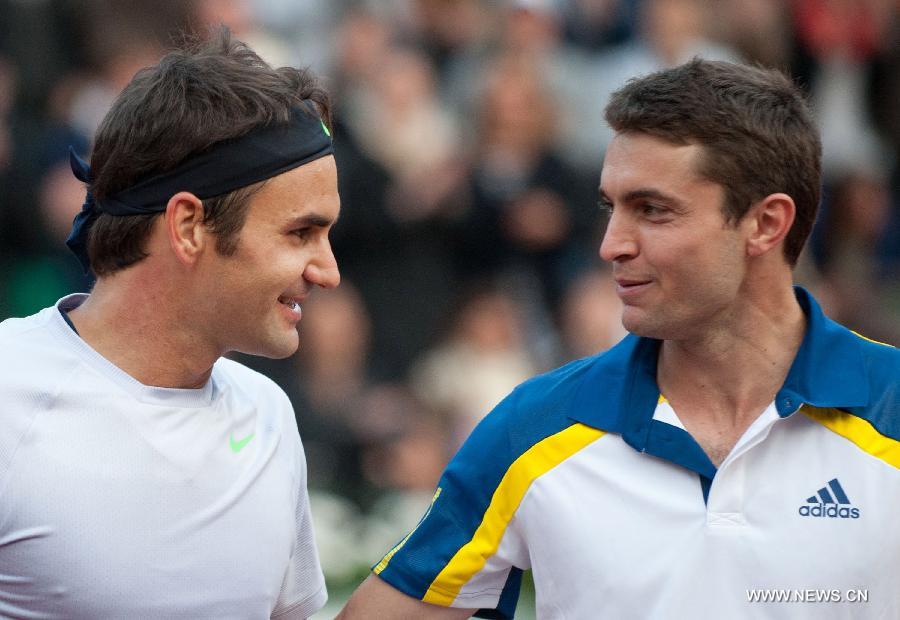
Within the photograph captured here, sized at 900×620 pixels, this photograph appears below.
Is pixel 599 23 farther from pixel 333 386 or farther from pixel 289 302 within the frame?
pixel 289 302

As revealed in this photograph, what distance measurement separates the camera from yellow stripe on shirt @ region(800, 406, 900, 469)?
3539 mm

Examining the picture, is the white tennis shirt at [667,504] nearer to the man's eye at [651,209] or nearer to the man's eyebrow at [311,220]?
the man's eye at [651,209]

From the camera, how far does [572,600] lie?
11.8 feet

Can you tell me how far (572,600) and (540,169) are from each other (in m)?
5.29

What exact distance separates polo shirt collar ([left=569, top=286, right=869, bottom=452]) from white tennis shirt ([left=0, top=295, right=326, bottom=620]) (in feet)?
2.78

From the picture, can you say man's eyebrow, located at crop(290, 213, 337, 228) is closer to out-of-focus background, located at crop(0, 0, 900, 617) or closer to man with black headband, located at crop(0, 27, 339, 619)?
man with black headband, located at crop(0, 27, 339, 619)

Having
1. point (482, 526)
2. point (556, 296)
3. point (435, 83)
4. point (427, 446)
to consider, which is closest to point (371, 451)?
point (427, 446)

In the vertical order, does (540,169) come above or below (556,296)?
above

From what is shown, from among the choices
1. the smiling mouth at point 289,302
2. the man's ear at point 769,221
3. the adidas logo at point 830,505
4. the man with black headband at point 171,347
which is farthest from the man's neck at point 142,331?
the adidas logo at point 830,505

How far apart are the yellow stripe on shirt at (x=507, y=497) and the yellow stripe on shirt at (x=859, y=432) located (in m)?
0.54

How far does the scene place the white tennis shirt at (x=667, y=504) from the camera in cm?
346

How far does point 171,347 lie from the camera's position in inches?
142

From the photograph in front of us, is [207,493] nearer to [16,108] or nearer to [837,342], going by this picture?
[837,342]

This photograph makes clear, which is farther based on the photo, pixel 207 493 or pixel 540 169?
pixel 540 169
